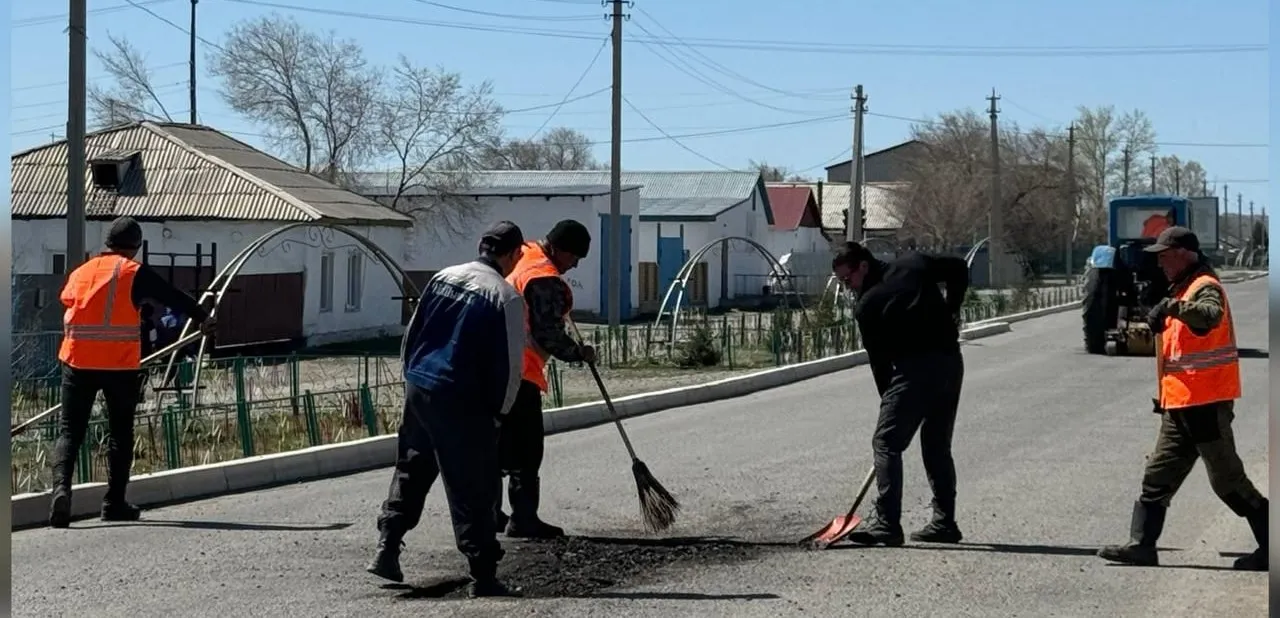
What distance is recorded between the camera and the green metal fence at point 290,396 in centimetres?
1151

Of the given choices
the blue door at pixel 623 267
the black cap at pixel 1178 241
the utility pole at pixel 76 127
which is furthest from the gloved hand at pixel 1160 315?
the blue door at pixel 623 267

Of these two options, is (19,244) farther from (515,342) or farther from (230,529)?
(515,342)

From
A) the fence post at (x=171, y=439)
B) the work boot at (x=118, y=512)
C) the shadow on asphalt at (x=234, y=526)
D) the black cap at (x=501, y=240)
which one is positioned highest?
the black cap at (x=501, y=240)

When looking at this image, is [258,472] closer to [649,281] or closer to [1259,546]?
[1259,546]

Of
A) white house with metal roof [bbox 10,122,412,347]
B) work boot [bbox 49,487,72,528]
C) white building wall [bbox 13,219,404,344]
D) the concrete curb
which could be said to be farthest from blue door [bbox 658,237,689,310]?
work boot [bbox 49,487,72,528]

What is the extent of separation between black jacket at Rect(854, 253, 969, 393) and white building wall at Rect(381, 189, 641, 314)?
102 feet

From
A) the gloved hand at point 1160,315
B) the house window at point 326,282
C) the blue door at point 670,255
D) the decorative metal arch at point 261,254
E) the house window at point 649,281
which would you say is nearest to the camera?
the gloved hand at point 1160,315

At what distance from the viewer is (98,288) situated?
30.7 feet

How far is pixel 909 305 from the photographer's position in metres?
→ 8.34

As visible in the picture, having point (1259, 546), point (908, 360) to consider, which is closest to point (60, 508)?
point (908, 360)

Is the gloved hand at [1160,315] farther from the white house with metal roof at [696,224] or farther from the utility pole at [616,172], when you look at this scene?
the white house with metal roof at [696,224]

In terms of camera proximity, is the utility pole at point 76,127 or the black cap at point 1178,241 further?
the utility pole at point 76,127

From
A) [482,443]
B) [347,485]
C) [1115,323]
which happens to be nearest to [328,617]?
[482,443]

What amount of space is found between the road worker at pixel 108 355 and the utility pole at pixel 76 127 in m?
7.00
